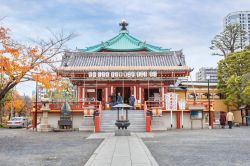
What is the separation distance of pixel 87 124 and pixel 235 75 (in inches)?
904

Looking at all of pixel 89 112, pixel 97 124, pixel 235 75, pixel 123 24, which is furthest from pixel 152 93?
pixel 123 24

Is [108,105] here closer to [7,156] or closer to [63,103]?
[63,103]

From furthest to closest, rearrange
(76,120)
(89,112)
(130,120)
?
1. (76,120)
2. (89,112)
3. (130,120)

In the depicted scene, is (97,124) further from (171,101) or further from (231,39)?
(231,39)

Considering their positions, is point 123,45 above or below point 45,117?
above

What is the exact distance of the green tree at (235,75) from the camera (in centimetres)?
3878

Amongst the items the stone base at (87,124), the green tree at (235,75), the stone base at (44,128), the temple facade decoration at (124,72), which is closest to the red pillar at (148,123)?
the stone base at (87,124)

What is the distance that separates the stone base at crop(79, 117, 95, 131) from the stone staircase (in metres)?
0.95

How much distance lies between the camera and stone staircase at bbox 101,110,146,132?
25938 mm

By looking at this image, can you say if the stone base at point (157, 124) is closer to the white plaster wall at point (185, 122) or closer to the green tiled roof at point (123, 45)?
the white plaster wall at point (185, 122)

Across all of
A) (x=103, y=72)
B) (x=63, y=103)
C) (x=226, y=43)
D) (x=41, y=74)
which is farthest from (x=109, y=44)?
(x=41, y=74)

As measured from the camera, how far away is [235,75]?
136 feet

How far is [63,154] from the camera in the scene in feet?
40.8

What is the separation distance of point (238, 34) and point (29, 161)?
143 ft
